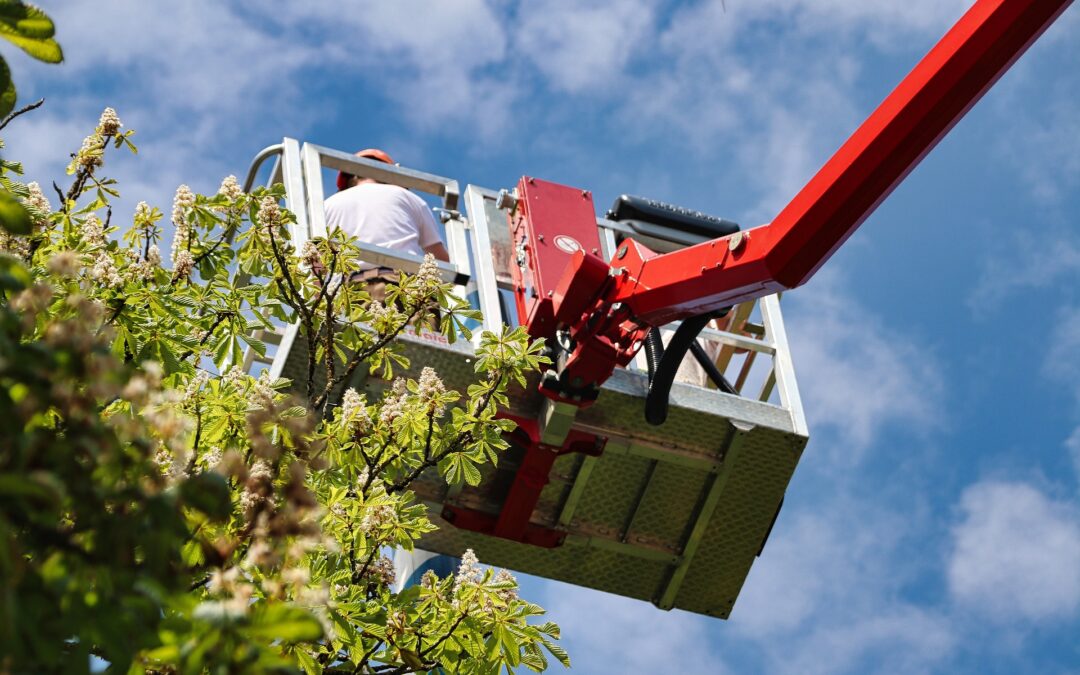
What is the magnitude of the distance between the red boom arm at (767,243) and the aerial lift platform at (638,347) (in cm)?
1

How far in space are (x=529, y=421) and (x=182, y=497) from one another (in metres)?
7.04

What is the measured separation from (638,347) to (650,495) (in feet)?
5.16

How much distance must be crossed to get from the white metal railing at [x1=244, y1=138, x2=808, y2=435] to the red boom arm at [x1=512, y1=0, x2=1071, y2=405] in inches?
11.7

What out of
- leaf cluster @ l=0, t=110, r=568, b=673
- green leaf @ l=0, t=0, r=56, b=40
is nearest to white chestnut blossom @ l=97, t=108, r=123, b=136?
leaf cluster @ l=0, t=110, r=568, b=673

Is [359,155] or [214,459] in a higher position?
[359,155]

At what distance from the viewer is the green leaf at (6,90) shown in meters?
3.10

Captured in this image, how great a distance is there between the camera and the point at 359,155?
36.3 ft

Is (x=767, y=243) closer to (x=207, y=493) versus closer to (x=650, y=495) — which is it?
(x=650, y=495)

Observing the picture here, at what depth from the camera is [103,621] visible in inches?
98.3

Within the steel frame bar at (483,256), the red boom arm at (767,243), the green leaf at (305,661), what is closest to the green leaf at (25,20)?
A: the green leaf at (305,661)

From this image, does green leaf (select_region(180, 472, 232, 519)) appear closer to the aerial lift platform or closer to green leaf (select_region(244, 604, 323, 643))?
green leaf (select_region(244, 604, 323, 643))

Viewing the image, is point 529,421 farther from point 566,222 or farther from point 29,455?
point 29,455

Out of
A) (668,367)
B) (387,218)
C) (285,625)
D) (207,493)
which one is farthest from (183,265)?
(285,625)

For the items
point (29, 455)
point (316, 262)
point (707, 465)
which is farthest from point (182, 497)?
point (707, 465)
